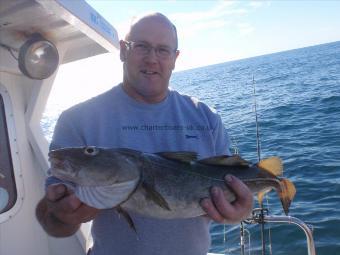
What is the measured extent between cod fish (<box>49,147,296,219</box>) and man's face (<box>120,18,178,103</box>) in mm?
632

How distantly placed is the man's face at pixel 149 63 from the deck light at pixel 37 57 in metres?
1.29

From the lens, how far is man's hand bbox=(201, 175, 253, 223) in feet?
8.87

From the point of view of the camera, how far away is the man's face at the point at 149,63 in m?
3.09

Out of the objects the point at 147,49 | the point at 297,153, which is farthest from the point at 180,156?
the point at 297,153

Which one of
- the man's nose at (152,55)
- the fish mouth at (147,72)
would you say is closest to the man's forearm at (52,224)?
the fish mouth at (147,72)

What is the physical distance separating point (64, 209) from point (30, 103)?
108 inches

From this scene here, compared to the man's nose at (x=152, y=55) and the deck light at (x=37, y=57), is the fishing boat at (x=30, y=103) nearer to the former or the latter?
the deck light at (x=37, y=57)

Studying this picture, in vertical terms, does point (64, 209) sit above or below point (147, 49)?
below

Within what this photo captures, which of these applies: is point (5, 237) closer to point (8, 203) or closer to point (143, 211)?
point (8, 203)

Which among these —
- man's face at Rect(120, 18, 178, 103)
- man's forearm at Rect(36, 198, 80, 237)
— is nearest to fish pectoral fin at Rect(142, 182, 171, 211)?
man's forearm at Rect(36, 198, 80, 237)

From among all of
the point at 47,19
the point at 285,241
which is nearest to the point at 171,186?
the point at 47,19

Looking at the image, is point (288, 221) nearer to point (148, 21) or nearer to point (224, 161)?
point (224, 161)

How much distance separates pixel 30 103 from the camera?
15.9 feet

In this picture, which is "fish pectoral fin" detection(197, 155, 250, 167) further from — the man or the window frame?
the window frame
